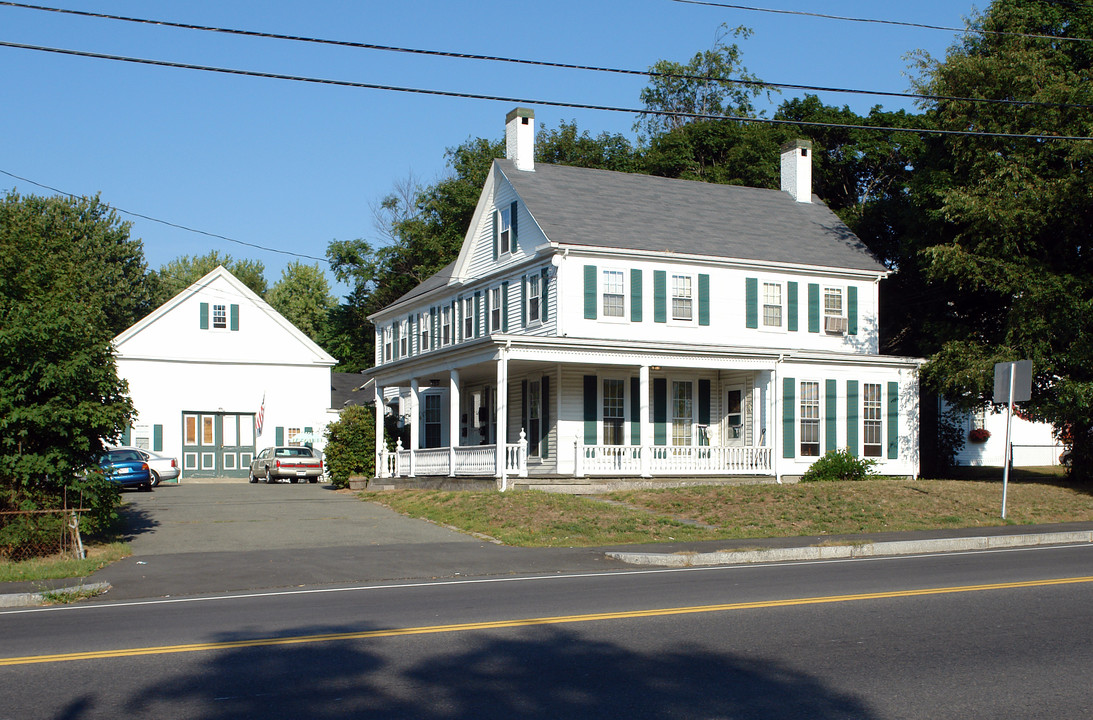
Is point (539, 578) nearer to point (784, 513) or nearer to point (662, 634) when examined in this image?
point (662, 634)

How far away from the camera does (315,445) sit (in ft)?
152

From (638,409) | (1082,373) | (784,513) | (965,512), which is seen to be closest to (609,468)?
(638,409)

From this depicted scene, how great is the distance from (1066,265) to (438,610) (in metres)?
24.9

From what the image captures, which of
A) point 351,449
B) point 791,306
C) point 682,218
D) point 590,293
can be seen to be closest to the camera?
point 590,293

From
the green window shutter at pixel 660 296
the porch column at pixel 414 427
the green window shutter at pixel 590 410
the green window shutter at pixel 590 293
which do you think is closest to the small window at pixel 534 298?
the green window shutter at pixel 590 293

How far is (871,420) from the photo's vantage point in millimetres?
30875

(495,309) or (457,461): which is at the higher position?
(495,309)

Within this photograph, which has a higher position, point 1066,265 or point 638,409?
point 1066,265

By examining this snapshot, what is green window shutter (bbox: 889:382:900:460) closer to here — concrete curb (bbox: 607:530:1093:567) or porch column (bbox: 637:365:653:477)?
porch column (bbox: 637:365:653:477)

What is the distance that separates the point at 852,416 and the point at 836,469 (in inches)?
119

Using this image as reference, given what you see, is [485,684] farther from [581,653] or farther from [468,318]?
[468,318]

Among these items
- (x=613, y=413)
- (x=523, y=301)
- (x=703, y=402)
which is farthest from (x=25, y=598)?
(x=703, y=402)

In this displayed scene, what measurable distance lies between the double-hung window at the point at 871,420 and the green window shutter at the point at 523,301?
33.5 feet

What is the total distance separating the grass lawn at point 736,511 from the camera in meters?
19.5
